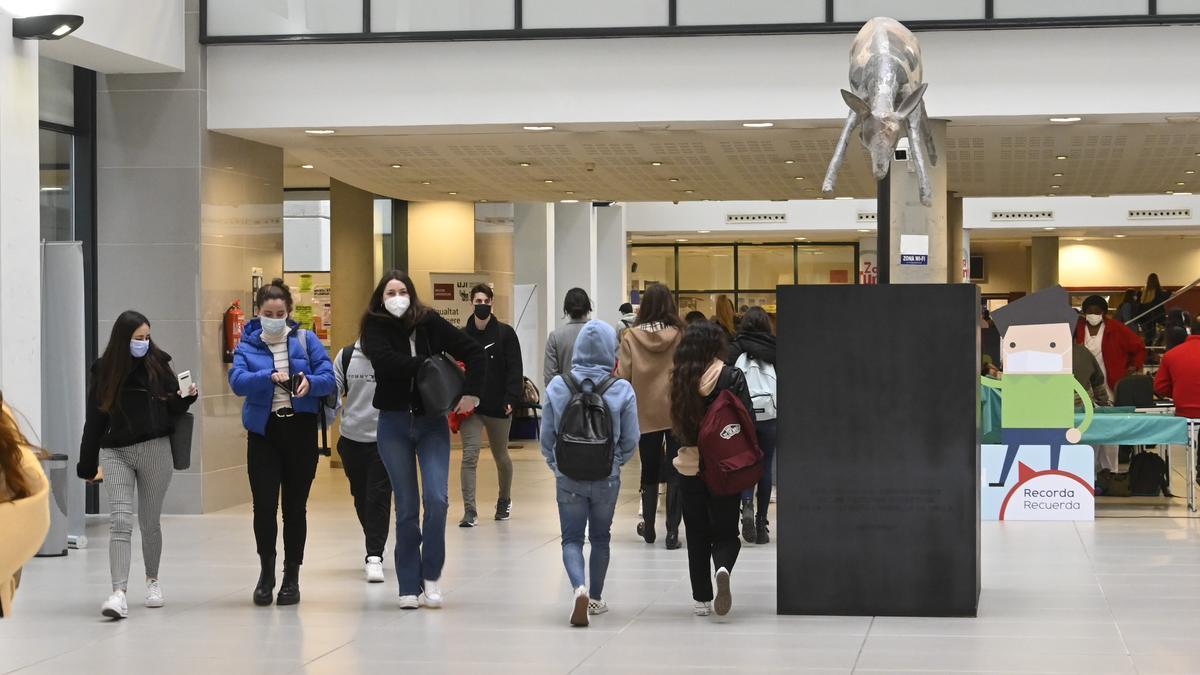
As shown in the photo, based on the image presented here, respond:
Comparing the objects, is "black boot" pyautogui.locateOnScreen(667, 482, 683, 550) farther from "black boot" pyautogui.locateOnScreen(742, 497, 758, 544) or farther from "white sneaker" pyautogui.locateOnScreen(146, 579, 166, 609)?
"white sneaker" pyautogui.locateOnScreen(146, 579, 166, 609)

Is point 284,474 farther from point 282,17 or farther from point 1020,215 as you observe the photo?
point 1020,215

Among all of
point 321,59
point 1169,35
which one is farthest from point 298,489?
point 1169,35

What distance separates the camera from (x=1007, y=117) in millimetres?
13266

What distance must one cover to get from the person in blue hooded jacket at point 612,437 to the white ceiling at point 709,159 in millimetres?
6036

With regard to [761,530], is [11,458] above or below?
above

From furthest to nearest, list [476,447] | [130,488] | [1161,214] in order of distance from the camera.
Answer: [1161,214], [476,447], [130,488]

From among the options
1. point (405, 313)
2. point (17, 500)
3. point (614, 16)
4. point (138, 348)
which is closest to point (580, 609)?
point (405, 313)

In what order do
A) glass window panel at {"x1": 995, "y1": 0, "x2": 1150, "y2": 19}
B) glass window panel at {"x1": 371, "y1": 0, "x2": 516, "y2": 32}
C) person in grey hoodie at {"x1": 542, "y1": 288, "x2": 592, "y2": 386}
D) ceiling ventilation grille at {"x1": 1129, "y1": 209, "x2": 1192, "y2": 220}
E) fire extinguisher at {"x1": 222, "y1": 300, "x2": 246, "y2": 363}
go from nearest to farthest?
person in grey hoodie at {"x1": 542, "y1": 288, "x2": 592, "y2": 386}
glass window panel at {"x1": 995, "y1": 0, "x2": 1150, "y2": 19}
glass window panel at {"x1": 371, "y1": 0, "x2": 516, "y2": 32}
fire extinguisher at {"x1": 222, "y1": 300, "x2": 246, "y2": 363}
ceiling ventilation grille at {"x1": 1129, "y1": 209, "x2": 1192, "y2": 220}

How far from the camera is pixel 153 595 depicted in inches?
340

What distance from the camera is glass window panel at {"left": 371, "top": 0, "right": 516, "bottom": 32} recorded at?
13617 millimetres

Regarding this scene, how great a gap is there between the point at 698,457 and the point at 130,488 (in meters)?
3.02

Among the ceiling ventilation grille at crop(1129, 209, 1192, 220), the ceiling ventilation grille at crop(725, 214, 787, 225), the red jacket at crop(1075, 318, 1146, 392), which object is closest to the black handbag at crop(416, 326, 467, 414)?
the red jacket at crop(1075, 318, 1146, 392)

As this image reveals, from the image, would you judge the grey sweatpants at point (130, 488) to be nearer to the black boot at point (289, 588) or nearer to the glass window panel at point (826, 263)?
the black boot at point (289, 588)

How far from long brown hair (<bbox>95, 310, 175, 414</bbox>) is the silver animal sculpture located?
12.4 ft
